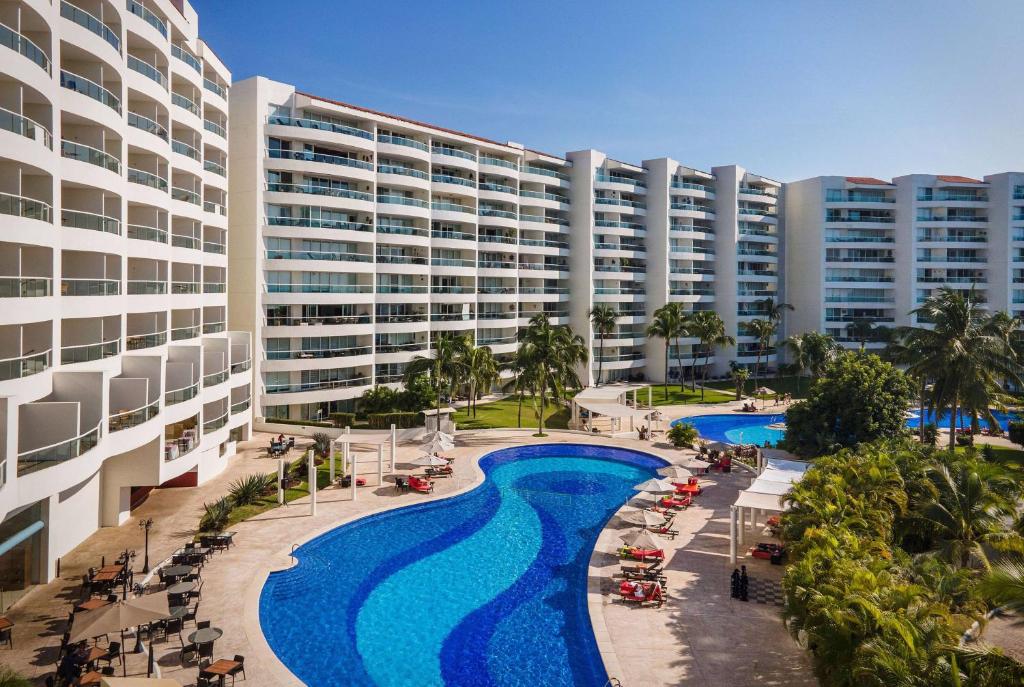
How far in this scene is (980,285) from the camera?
273 feet

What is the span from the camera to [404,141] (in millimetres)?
57938

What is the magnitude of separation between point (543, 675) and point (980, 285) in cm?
8770

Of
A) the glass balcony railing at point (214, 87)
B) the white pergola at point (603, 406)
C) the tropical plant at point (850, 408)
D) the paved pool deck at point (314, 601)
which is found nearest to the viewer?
the paved pool deck at point (314, 601)

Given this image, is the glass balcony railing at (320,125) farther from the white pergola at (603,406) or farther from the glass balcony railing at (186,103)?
the white pergola at (603,406)

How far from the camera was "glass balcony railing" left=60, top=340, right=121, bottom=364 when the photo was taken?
25344 millimetres

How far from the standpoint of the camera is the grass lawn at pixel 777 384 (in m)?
73.1

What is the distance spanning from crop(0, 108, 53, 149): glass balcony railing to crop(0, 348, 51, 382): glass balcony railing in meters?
6.90

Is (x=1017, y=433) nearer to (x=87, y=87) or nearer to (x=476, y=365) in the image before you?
(x=476, y=365)

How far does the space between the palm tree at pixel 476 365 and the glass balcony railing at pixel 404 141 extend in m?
19.6

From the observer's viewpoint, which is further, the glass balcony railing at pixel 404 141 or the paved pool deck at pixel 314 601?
the glass balcony railing at pixel 404 141

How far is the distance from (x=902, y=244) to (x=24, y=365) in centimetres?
9095

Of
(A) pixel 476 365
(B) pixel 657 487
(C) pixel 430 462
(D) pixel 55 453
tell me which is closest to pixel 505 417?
(A) pixel 476 365

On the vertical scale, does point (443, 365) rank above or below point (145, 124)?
below

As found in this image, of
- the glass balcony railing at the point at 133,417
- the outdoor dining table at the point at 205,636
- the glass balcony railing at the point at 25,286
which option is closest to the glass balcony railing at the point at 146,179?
the glass balcony railing at the point at 25,286
